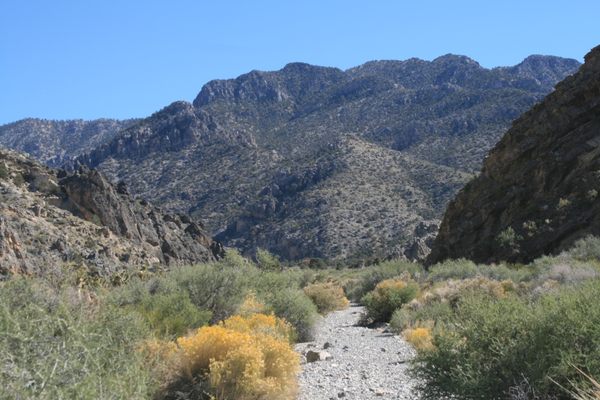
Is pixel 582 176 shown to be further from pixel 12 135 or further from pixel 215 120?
pixel 12 135

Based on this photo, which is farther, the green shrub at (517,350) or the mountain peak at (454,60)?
the mountain peak at (454,60)

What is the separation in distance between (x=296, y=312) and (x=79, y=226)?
3273 cm

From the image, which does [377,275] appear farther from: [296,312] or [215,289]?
[215,289]

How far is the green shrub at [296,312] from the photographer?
15609mm

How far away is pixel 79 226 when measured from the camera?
43.9m

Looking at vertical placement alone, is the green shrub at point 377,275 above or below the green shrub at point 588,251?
below

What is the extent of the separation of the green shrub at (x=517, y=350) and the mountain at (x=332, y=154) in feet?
164

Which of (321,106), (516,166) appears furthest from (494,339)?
(321,106)

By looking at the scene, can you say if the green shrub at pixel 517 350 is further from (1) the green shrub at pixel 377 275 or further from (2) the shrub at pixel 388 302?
(1) the green shrub at pixel 377 275

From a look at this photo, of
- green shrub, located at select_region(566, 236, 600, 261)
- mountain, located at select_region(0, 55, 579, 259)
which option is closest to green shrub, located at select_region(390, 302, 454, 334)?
green shrub, located at select_region(566, 236, 600, 261)

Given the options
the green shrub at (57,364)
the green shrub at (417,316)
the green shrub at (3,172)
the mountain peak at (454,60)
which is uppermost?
the mountain peak at (454,60)

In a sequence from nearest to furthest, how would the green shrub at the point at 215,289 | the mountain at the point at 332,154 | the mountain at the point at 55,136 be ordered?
1. the green shrub at the point at 215,289
2. the mountain at the point at 332,154
3. the mountain at the point at 55,136

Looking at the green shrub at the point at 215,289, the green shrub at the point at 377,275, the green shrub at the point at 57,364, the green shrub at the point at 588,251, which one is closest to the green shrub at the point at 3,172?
the green shrub at the point at 377,275

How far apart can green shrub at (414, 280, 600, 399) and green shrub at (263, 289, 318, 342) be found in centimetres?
855
